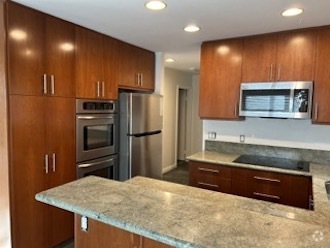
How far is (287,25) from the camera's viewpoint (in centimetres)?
252

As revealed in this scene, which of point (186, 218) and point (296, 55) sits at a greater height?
point (296, 55)

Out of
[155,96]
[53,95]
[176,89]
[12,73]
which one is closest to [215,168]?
[155,96]

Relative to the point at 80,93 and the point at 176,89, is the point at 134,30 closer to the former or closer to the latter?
the point at 80,93

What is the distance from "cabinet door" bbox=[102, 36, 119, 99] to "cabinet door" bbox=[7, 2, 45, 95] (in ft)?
2.72

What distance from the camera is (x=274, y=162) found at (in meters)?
2.88

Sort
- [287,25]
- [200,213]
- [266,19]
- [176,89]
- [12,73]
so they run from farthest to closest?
[176,89] < [287,25] < [266,19] < [12,73] < [200,213]

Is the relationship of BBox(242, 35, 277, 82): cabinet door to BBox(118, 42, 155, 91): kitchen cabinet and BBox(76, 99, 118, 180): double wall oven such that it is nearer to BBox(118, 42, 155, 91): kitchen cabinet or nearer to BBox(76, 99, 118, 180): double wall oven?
BBox(118, 42, 155, 91): kitchen cabinet

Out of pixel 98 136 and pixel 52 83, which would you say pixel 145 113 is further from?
pixel 52 83

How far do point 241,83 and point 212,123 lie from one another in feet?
2.59

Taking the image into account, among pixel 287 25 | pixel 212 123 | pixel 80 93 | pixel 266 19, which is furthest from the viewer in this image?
pixel 212 123

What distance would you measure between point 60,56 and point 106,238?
189 centimetres

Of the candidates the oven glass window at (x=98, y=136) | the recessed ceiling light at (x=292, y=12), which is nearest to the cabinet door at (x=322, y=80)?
the recessed ceiling light at (x=292, y=12)

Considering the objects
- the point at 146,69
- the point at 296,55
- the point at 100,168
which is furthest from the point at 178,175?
the point at 296,55

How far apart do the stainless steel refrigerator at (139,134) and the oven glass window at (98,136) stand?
20cm
